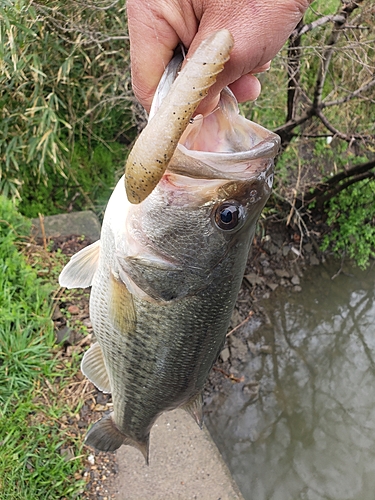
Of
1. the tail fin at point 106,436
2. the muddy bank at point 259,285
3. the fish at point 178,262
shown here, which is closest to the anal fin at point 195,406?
the fish at point 178,262

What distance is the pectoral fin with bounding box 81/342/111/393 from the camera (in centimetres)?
182

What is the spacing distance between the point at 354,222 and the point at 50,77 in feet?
12.1

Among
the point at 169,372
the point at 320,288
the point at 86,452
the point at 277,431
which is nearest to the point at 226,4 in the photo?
the point at 169,372

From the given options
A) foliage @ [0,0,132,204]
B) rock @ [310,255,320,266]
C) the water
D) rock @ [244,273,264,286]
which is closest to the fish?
the water

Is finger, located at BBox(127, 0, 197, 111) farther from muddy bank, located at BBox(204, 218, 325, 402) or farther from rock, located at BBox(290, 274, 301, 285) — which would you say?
rock, located at BBox(290, 274, 301, 285)

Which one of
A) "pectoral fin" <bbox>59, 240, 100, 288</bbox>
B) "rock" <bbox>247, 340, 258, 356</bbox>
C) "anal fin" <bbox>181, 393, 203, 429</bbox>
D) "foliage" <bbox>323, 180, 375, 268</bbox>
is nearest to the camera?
"pectoral fin" <bbox>59, 240, 100, 288</bbox>

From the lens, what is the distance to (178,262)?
127 cm

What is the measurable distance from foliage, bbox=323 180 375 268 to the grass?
345 cm

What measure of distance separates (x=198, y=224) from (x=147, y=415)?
94 centimetres

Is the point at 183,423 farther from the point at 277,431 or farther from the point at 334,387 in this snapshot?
the point at 334,387

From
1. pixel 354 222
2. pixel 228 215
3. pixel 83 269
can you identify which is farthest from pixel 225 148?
pixel 354 222

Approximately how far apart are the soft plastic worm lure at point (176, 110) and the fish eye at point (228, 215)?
1.20 feet

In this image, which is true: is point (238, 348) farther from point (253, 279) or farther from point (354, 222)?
point (354, 222)

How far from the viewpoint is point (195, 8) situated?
3.48 feet
